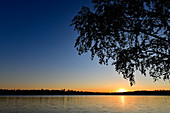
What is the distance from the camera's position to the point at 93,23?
14.8 meters

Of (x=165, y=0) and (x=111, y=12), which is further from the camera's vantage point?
(x=111, y=12)

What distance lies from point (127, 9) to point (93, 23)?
2.71 metres

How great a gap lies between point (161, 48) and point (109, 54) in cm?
410

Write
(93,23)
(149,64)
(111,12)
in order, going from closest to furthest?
1. (111,12)
2. (93,23)
3. (149,64)

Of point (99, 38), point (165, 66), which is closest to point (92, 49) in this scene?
point (99, 38)

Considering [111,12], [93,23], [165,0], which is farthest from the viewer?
[93,23]

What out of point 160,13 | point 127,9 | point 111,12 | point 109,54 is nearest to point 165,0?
point 160,13

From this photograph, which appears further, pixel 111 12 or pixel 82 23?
pixel 82 23

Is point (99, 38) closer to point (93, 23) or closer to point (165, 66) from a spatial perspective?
point (93, 23)

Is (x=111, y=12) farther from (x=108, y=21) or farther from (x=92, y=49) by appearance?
(x=92, y=49)

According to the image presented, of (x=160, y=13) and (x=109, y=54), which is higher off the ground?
(x=160, y=13)

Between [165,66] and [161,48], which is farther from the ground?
[161,48]

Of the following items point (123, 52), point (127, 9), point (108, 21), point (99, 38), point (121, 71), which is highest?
point (127, 9)

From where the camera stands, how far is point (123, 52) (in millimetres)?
15125
